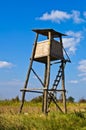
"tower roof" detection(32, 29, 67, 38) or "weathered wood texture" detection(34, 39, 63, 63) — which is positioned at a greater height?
"tower roof" detection(32, 29, 67, 38)

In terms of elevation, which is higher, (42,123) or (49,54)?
(49,54)

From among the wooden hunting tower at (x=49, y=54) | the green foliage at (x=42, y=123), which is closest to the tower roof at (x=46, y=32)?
the wooden hunting tower at (x=49, y=54)

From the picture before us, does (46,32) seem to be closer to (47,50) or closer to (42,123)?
(47,50)

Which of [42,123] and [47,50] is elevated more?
[47,50]

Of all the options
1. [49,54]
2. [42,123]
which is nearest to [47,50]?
[49,54]

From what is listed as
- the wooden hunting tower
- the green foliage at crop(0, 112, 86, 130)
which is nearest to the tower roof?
the wooden hunting tower

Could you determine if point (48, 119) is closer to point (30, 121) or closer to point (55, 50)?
point (30, 121)

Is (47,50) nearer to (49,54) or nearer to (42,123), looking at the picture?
(49,54)

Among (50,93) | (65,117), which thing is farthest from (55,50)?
(65,117)

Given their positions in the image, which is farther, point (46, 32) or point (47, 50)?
point (46, 32)

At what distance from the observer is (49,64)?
23.6 m

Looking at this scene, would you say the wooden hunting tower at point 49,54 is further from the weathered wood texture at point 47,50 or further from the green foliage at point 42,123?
the green foliage at point 42,123

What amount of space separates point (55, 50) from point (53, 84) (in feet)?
9.39

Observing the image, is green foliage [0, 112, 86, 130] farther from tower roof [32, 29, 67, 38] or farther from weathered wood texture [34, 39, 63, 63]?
tower roof [32, 29, 67, 38]
